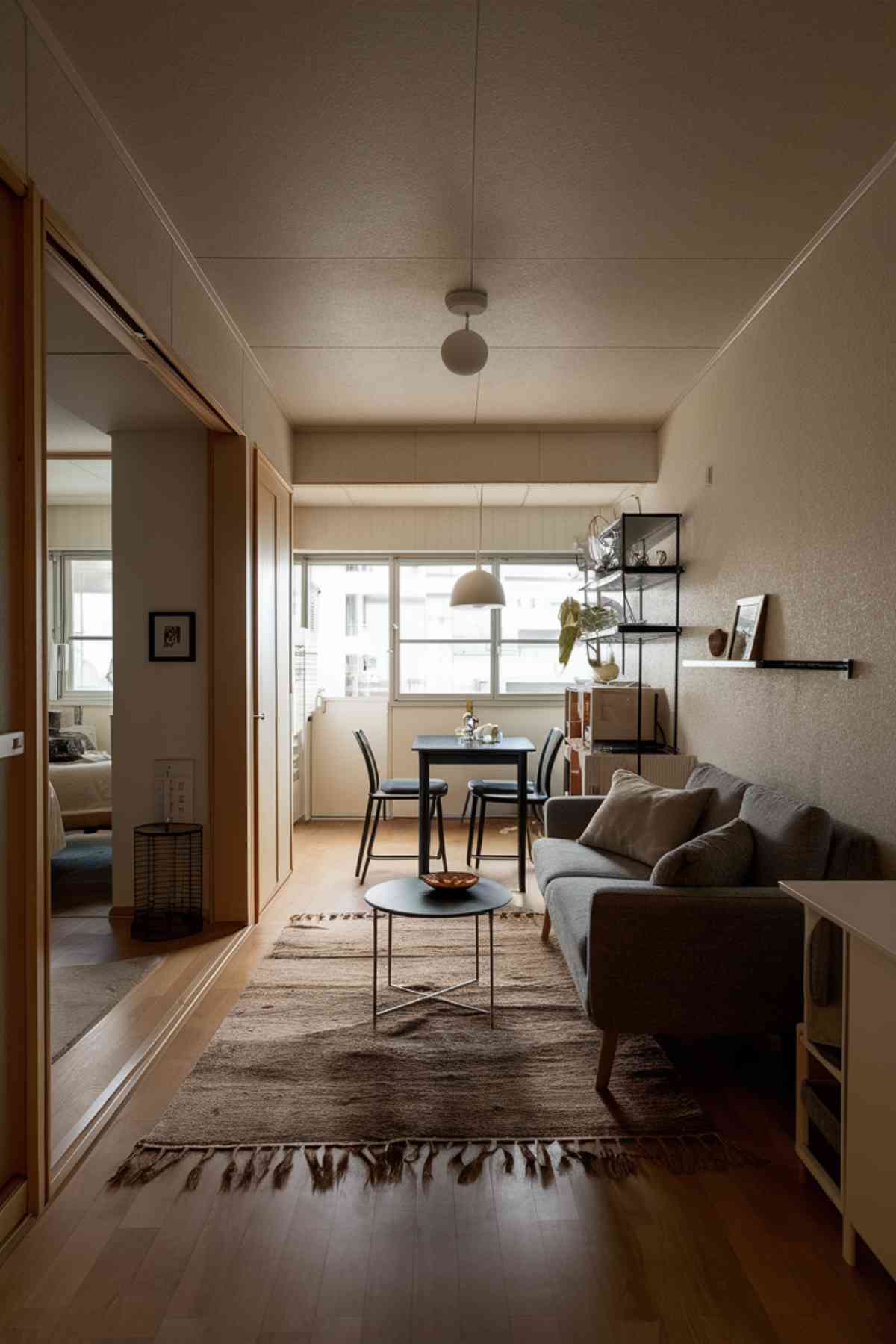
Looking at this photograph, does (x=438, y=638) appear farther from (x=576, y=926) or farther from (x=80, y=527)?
(x=576, y=926)

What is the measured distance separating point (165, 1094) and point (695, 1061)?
160cm

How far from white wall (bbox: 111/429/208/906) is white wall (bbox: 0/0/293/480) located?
0.66m

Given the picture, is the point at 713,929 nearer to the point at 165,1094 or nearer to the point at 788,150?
the point at 165,1094

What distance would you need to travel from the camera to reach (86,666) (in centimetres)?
735

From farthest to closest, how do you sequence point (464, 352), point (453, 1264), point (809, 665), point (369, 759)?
1. point (369, 759)
2. point (464, 352)
3. point (809, 665)
4. point (453, 1264)

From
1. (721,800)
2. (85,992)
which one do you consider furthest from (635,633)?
(85,992)

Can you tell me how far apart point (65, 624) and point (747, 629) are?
5760 mm

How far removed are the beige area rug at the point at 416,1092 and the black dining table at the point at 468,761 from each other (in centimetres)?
140

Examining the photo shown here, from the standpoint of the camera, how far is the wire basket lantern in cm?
414

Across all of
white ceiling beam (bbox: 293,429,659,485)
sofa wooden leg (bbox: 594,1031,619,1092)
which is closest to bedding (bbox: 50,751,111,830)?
white ceiling beam (bbox: 293,429,659,485)

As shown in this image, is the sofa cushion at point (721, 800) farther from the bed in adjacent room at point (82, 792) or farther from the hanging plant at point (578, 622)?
the bed in adjacent room at point (82, 792)

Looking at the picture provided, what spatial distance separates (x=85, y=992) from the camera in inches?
132

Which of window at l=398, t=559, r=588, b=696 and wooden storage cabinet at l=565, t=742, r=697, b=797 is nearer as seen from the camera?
wooden storage cabinet at l=565, t=742, r=697, b=797

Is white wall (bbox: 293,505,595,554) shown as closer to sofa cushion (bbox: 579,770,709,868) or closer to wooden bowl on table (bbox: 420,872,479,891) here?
sofa cushion (bbox: 579,770,709,868)
